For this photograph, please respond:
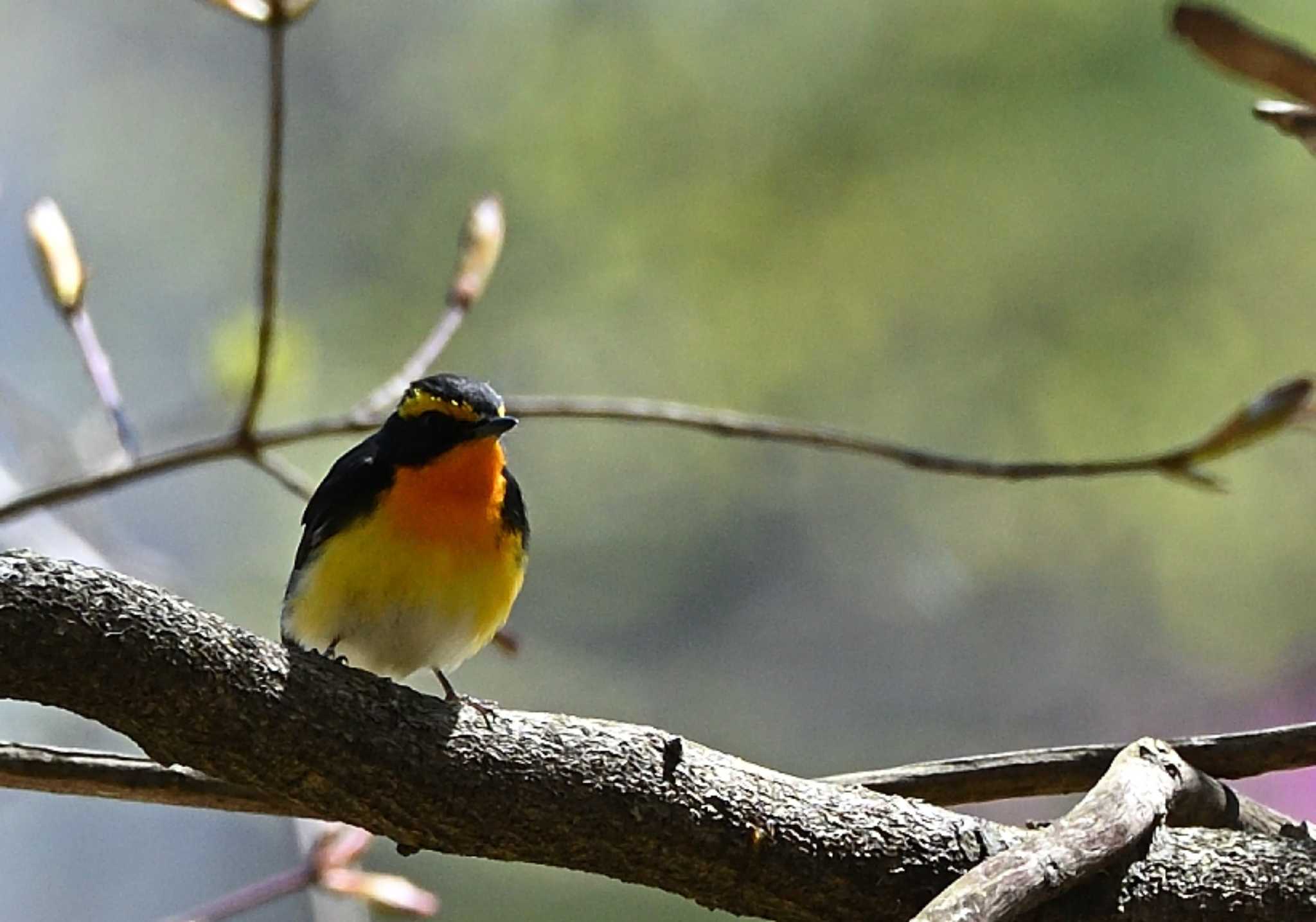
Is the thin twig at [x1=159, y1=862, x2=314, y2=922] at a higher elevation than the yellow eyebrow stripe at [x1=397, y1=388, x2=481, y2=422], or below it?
below

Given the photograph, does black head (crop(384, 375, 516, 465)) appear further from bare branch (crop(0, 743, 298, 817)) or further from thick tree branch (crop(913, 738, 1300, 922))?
thick tree branch (crop(913, 738, 1300, 922))

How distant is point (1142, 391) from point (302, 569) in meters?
2.73

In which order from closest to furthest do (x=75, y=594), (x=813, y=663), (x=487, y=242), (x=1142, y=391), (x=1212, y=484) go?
(x=75, y=594) → (x=1212, y=484) → (x=487, y=242) → (x=1142, y=391) → (x=813, y=663)

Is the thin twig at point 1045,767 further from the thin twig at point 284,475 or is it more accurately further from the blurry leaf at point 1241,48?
the blurry leaf at point 1241,48

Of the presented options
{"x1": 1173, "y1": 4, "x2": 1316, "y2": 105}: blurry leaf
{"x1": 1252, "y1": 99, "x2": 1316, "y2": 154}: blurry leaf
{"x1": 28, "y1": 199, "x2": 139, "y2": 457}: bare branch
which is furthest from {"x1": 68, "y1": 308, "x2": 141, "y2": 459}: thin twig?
{"x1": 1173, "y1": 4, "x2": 1316, "y2": 105}: blurry leaf

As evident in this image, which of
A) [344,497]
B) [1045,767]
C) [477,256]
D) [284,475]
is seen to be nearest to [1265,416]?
[1045,767]

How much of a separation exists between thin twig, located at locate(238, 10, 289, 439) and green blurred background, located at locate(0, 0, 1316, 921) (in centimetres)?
233

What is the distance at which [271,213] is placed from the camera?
7.18ft

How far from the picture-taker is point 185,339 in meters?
5.17

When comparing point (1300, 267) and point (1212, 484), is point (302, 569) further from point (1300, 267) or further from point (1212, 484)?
point (1300, 267)

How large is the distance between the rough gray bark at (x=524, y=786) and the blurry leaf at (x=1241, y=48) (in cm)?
109

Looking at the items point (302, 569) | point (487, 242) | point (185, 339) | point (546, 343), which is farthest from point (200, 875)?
point (487, 242)

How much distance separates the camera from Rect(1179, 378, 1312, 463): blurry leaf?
218 centimetres

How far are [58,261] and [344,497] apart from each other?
25.8 inches
